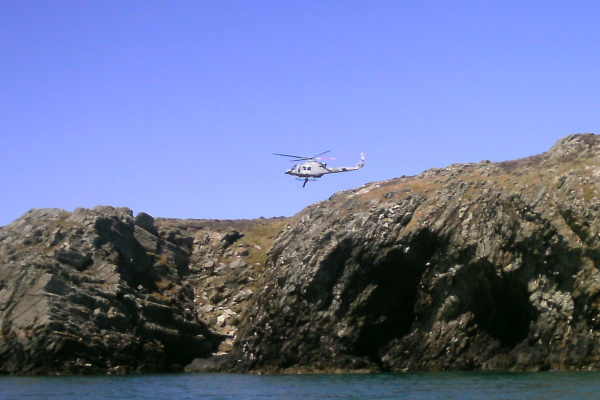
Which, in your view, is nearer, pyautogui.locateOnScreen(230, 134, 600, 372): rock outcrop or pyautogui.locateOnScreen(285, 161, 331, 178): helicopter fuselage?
pyautogui.locateOnScreen(230, 134, 600, 372): rock outcrop

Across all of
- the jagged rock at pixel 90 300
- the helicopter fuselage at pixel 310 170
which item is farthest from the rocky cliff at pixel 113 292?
the helicopter fuselage at pixel 310 170

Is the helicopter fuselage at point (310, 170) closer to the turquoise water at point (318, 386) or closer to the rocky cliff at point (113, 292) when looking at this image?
the rocky cliff at point (113, 292)

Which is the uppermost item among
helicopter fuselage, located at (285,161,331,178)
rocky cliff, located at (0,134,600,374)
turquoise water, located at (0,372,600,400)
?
helicopter fuselage, located at (285,161,331,178)

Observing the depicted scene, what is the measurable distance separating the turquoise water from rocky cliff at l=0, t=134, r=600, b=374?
15.1 feet

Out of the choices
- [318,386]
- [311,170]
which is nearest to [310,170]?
[311,170]

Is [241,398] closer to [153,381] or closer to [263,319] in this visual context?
[153,381]

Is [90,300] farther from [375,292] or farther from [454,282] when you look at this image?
A: [454,282]

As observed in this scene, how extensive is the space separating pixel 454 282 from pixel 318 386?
18256 millimetres

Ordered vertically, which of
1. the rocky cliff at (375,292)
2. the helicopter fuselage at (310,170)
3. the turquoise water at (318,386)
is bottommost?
the turquoise water at (318,386)

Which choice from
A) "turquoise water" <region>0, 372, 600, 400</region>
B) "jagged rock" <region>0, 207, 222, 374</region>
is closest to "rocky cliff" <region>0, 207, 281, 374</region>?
"jagged rock" <region>0, 207, 222, 374</region>

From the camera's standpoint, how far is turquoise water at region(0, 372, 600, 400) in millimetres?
47281

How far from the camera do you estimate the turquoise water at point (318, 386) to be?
47.3 m

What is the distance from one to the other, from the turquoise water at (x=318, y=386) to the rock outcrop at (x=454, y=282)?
14.4 feet

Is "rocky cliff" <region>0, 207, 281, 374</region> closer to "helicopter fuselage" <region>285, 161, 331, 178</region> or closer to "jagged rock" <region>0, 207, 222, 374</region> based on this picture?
"jagged rock" <region>0, 207, 222, 374</region>
